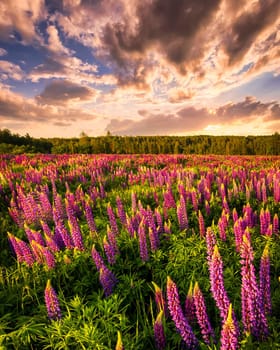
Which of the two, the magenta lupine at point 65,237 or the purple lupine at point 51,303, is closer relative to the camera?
the purple lupine at point 51,303

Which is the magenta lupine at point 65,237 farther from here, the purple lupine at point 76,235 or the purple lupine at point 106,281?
the purple lupine at point 106,281

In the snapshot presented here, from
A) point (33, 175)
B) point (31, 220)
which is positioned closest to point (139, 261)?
point (31, 220)

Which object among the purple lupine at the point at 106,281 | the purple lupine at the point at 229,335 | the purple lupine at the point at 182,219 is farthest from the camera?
the purple lupine at the point at 182,219

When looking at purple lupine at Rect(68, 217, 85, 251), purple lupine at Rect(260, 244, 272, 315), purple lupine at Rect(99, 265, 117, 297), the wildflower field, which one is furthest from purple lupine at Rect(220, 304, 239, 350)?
purple lupine at Rect(68, 217, 85, 251)

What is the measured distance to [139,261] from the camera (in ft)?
11.2

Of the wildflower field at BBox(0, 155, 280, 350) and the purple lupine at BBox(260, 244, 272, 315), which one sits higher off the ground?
the purple lupine at BBox(260, 244, 272, 315)

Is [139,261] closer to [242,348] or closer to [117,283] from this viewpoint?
[117,283]

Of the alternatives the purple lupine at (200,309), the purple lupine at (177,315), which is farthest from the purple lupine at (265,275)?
the purple lupine at (177,315)

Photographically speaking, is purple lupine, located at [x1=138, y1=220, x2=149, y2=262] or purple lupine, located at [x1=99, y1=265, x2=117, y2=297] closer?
purple lupine, located at [x1=99, y1=265, x2=117, y2=297]

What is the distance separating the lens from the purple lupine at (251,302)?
1.71 m

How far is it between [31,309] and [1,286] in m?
0.61

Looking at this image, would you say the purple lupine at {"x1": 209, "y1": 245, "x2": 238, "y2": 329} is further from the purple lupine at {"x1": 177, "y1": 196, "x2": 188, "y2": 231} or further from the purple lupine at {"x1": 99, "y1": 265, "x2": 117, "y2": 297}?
the purple lupine at {"x1": 177, "y1": 196, "x2": 188, "y2": 231}

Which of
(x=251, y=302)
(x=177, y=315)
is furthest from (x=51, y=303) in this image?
(x=251, y=302)

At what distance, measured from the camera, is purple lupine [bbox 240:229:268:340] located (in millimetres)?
1712
